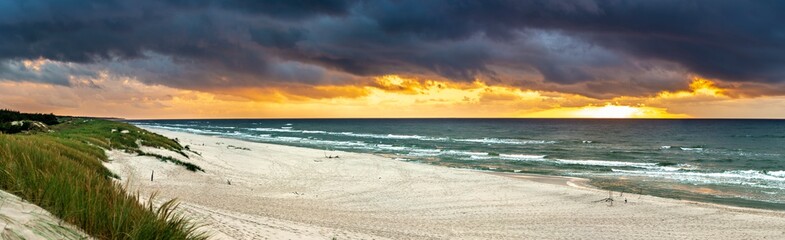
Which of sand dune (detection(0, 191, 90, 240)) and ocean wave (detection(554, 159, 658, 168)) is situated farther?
ocean wave (detection(554, 159, 658, 168))

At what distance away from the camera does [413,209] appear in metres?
18.5

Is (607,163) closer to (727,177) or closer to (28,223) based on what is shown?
(727,177)

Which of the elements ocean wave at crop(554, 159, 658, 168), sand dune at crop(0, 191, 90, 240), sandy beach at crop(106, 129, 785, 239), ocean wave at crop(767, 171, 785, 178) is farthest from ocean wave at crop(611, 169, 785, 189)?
→ sand dune at crop(0, 191, 90, 240)

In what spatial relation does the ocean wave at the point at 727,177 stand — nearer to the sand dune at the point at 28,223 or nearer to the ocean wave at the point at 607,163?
the ocean wave at the point at 607,163

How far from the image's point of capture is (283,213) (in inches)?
608

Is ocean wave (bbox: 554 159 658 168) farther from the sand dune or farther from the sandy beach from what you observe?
the sand dune

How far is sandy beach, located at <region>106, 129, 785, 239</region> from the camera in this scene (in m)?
13.6

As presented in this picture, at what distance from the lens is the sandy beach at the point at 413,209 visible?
44.7 ft

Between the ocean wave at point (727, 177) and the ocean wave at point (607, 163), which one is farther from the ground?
the ocean wave at point (607, 163)

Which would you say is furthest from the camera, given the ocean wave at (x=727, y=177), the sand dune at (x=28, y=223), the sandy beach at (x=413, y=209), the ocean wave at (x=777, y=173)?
the ocean wave at (x=777, y=173)

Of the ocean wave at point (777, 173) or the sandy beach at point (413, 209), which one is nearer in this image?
the sandy beach at point (413, 209)

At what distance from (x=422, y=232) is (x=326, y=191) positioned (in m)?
8.86

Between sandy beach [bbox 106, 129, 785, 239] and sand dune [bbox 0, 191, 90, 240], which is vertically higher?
sand dune [bbox 0, 191, 90, 240]

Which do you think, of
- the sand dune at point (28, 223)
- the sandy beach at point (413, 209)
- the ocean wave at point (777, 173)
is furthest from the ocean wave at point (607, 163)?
the sand dune at point (28, 223)
